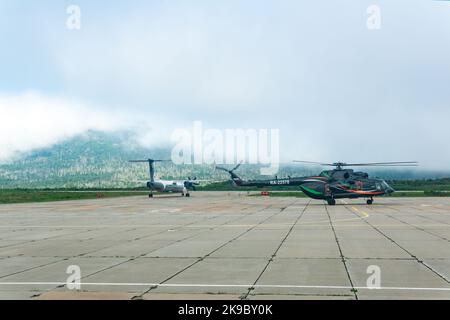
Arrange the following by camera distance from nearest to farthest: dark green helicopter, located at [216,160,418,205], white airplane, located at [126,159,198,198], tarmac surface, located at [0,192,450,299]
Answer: tarmac surface, located at [0,192,450,299], dark green helicopter, located at [216,160,418,205], white airplane, located at [126,159,198,198]

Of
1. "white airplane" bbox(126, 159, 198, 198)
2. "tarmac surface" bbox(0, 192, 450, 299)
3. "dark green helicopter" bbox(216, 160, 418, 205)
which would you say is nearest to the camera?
"tarmac surface" bbox(0, 192, 450, 299)

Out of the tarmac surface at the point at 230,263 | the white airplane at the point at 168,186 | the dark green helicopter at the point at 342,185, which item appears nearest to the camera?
the tarmac surface at the point at 230,263

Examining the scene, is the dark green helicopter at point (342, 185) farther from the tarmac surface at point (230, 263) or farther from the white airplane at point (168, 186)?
the white airplane at point (168, 186)

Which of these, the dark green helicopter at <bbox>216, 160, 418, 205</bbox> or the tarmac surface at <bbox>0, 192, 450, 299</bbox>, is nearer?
the tarmac surface at <bbox>0, 192, 450, 299</bbox>

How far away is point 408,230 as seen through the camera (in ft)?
79.7

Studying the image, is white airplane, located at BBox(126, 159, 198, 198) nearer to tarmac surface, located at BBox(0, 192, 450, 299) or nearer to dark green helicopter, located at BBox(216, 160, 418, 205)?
dark green helicopter, located at BBox(216, 160, 418, 205)

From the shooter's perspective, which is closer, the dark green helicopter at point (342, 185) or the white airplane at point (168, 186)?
the dark green helicopter at point (342, 185)

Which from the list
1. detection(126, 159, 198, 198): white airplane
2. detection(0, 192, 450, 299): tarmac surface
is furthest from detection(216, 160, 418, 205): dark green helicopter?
detection(126, 159, 198, 198): white airplane

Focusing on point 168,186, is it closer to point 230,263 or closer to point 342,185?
point 342,185

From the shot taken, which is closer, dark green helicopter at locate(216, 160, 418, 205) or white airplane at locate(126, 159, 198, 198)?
dark green helicopter at locate(216, 160, 418, 205)

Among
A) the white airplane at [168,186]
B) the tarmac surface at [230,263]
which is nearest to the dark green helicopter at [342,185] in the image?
the tarmac surface at [230,263]

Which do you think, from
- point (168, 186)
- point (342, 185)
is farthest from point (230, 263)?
point (168, 186)

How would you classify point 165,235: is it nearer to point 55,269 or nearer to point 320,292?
point 55,269

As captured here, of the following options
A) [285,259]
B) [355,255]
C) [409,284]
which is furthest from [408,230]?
[409,284]
